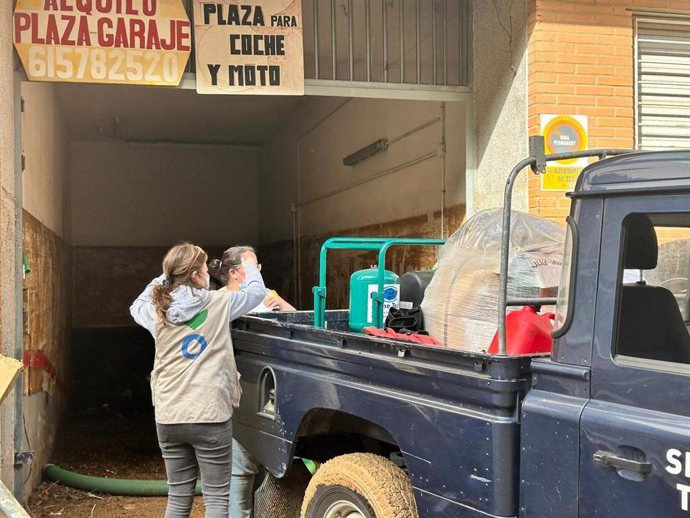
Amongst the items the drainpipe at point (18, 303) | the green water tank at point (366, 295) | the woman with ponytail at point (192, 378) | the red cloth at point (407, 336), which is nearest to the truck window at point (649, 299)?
the red cloth at point (407, 336)

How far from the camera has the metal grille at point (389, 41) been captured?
6477mm

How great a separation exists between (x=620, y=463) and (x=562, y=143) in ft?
13.1

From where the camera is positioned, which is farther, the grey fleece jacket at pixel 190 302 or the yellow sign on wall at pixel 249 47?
the yellow sign on wall at pixel 249 47

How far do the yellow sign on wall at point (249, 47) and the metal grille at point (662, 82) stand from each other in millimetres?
2760

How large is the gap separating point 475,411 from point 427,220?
5628mm

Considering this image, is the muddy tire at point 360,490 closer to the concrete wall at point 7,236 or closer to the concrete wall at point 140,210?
Answer: the concrete wall at point 7,236

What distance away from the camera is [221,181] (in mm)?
17797

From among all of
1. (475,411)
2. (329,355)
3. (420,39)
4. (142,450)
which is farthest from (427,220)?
(475,411)

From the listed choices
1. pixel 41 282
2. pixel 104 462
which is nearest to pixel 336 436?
pixel 104 462

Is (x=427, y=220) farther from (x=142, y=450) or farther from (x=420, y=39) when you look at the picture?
(x=142, y=450)

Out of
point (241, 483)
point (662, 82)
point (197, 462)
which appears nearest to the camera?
point (197, 462)

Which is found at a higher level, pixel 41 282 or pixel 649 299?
pixel 649 299

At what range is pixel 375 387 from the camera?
3316 millimetres

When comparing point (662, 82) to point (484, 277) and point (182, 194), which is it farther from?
point (182, 194)
